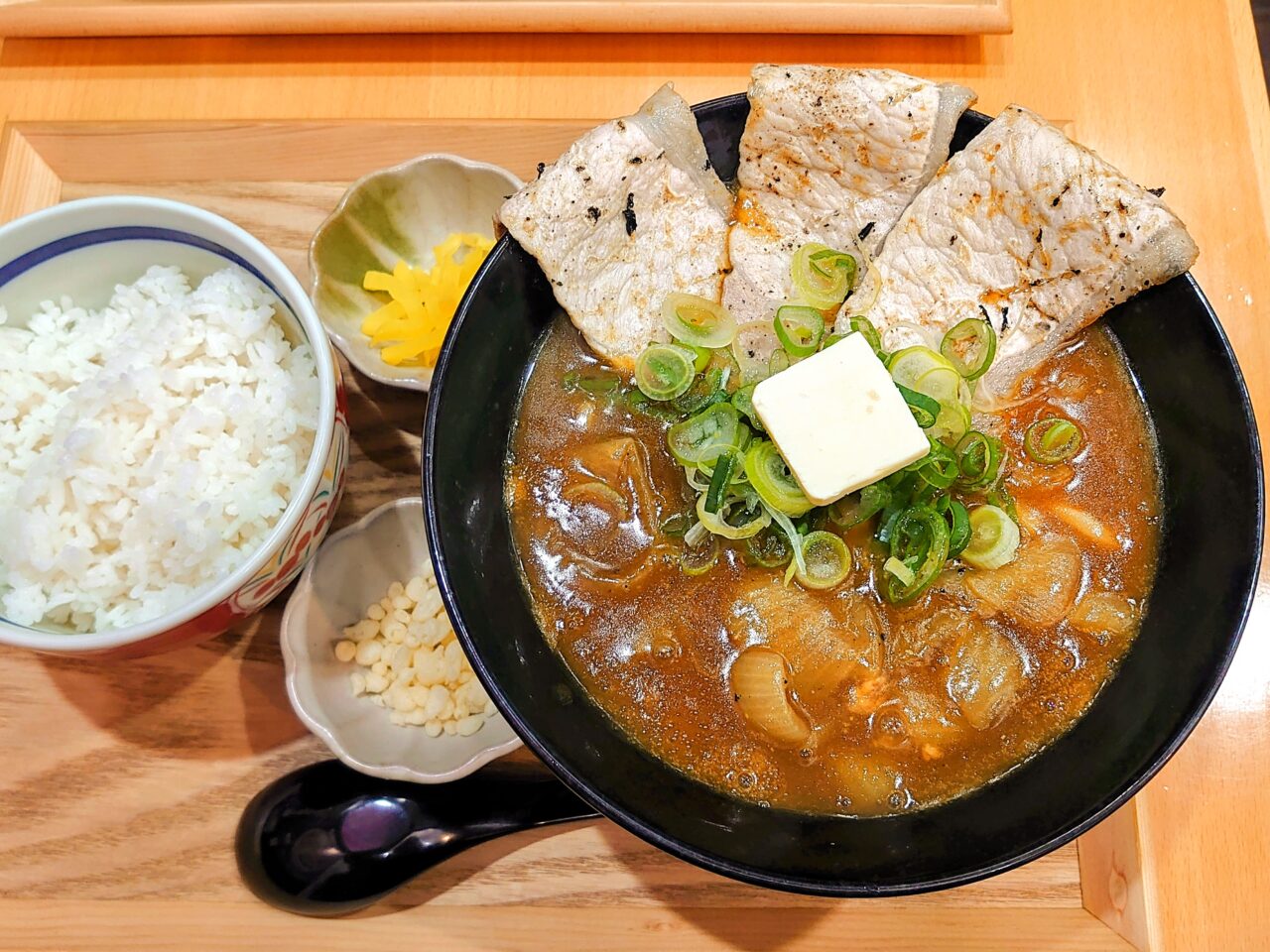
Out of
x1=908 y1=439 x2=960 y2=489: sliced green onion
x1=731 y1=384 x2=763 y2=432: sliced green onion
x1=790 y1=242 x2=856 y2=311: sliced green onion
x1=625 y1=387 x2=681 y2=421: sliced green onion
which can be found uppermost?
x1=790 y1=242 x2=856 y2=311: sliced green onion

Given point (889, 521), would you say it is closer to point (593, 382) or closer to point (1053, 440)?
point (1053, 440)

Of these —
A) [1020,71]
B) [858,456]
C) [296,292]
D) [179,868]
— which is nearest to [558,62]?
[296,292]

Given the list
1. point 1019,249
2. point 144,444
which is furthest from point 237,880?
point 1019,249

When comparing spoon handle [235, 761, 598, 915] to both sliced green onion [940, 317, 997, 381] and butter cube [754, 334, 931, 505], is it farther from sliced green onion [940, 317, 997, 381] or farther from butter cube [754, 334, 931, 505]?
sliced green onion [940, 317, 997, 381]

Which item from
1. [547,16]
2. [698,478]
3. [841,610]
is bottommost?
[841,610]

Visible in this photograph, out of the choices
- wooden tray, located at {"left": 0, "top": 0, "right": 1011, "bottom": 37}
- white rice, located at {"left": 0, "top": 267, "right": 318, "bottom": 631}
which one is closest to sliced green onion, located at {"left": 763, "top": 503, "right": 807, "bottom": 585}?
white rice, located at {"left": 0, "top": 267, "right": 318, "bottom": 631}

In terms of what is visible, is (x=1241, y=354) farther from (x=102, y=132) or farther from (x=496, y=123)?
(x=102, y=132)

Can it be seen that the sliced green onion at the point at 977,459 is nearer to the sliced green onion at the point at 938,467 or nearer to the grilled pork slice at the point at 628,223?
the sliced green onion at the point at 938,467
